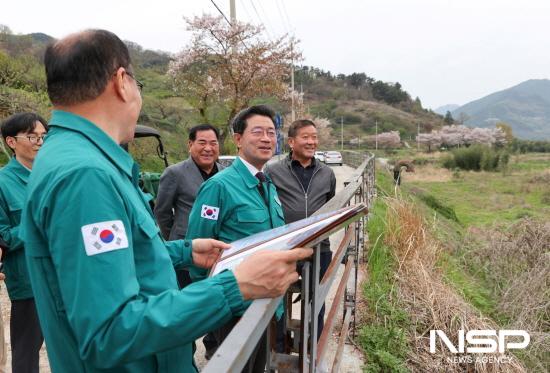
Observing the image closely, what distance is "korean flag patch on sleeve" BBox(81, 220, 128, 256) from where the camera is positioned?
0.84 metres

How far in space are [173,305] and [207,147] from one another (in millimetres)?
2715

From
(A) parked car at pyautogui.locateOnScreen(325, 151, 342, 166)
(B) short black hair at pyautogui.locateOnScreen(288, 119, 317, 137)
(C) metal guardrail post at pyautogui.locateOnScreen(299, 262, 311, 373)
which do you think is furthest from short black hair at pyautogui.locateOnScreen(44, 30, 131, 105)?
(A) parked car at pyautogui.locateOnScreen(325, 151, 342, 166)

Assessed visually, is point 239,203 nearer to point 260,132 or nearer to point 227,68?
point 260,132

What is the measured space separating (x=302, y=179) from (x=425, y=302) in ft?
5.08

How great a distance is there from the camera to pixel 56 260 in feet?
2.81

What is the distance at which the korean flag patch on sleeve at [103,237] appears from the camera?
0.84 metres

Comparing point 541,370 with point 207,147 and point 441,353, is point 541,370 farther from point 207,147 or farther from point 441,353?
point 207,147

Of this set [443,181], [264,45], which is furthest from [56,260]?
[443,181]

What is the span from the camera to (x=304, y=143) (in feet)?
11.4

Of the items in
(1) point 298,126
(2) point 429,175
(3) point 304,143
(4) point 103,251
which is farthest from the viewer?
(2) point 429,175

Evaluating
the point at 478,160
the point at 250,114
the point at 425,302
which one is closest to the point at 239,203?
the point at 250,114

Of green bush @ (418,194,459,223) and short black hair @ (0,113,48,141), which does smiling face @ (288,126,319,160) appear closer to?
short black hair @ (0,113,48,141)

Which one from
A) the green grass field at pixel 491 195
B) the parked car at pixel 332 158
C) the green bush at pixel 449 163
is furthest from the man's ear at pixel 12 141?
the green bush at pixel 449 163

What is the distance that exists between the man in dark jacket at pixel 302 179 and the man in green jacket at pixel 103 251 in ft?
7.14
